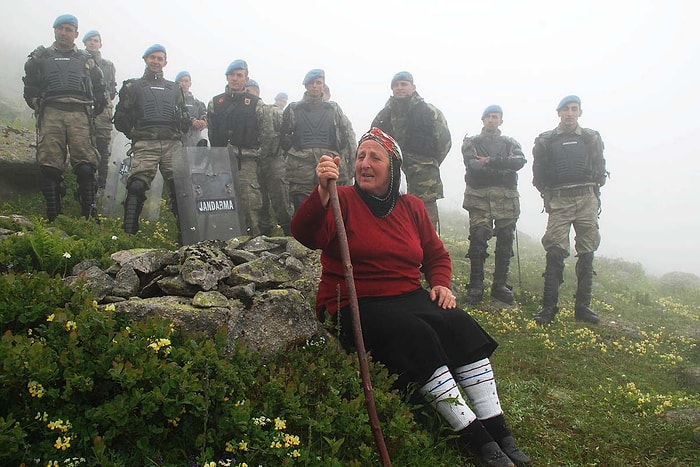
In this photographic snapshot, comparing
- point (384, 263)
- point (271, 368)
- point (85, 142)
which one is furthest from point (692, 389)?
point (85, 142)

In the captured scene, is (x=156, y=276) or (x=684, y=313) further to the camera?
(x=684, y=313)

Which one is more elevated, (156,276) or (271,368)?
(156,276)

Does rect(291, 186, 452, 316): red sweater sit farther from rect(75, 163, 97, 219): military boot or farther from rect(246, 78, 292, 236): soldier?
rect(75, 163, 97, 219): military boot

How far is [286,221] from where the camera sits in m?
10.2

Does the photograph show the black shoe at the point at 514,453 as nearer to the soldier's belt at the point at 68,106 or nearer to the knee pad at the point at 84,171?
the knee pad at the point at 84,171

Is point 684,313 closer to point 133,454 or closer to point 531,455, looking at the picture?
point 531,455

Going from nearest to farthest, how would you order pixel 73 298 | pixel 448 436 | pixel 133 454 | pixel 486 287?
pixel 133 454 → pixel 73 298 → pixel 448 436 → pixel 486 287

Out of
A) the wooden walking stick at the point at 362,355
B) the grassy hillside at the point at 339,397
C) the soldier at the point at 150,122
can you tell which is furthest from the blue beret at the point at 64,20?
the wooden walking stick at the point at 362,355

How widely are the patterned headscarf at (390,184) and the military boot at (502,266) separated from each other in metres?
6.30

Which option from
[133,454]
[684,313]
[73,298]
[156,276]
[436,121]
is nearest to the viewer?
[133,454]

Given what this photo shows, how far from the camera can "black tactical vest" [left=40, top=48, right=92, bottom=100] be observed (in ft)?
26.8

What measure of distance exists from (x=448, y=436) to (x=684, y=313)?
11.0 metres

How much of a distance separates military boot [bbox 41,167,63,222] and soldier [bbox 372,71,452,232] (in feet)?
19.5

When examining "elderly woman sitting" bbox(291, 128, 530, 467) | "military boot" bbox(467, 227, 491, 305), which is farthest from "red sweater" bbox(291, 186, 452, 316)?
"military boot" bbox(467, 227, 491, 305)
